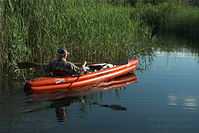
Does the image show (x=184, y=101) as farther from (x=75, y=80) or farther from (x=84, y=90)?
(x=75, y=80)

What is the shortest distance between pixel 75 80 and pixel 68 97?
82 cm

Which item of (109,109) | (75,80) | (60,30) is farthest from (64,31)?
(109,109)

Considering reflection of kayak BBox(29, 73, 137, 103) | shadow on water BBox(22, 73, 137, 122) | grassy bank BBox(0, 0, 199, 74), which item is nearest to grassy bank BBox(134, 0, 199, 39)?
grassy bank BBox(0, 0, 199, 74)

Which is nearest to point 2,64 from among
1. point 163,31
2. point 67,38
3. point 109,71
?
point 67,38

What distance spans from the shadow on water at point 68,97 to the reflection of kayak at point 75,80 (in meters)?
0.11

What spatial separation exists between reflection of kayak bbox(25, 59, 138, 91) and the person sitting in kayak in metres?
0.18

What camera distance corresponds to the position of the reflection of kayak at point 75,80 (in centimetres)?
720

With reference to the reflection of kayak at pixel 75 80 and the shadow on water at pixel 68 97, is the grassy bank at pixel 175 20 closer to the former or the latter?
the reflection of kayak at pixel 75 80

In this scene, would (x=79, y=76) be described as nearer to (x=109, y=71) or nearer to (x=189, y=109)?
(x=109, y=71)

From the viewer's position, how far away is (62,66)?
295 inches

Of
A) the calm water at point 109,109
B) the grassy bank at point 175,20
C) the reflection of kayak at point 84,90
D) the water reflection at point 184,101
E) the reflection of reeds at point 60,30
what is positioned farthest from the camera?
the grassy bank at point 175,20

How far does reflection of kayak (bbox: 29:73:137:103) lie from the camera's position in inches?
276

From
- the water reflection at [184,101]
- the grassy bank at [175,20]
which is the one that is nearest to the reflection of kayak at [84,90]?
the water reflection at [184,101]

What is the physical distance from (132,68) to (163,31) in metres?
9.82
